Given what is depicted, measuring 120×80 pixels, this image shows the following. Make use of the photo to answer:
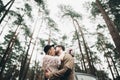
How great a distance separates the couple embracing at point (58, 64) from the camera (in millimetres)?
2842

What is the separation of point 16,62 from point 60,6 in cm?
1744

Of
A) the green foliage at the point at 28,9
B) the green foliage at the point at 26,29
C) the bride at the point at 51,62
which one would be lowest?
the green foliage at the point at 26,29

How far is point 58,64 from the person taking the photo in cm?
302

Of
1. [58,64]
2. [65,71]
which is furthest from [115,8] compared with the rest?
[65,71]

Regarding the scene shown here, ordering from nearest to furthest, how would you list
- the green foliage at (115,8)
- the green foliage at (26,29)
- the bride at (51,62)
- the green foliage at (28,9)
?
the bride at (51,62) < the green foliage at (115,8) < the green foliage at (28,9) < the green foliage at (26,29)

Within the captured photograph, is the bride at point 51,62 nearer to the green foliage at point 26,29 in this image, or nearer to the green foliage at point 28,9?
the green foliage at point 28,9

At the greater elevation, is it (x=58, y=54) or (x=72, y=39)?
(x=58, y=54)

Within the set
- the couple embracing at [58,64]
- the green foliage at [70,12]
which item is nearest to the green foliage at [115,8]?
the green foliage at [70,12]

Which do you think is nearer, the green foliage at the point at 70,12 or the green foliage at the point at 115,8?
the green foliage at the point at 115,8

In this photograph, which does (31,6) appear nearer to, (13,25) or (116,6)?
(13,25)

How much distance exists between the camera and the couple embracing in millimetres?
2842

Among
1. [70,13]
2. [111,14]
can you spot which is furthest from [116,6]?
[70,13]

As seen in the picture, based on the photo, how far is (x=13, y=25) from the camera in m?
25.3

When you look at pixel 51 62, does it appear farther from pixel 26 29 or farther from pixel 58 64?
pixel 26 29
